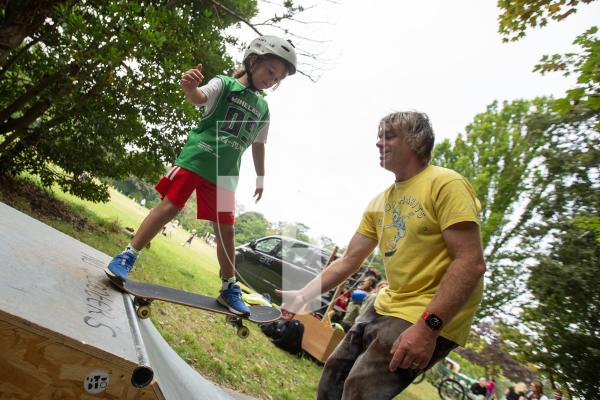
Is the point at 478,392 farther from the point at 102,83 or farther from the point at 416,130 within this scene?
the point at 102,83

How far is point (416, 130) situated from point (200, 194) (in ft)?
5.54

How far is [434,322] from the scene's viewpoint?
1543 mm

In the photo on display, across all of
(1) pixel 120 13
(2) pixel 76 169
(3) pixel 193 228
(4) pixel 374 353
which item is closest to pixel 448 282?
(4) pixel 374 353

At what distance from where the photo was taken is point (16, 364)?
125 centimetres

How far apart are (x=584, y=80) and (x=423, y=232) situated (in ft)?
6.20

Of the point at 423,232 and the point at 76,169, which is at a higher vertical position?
the point at 423,232

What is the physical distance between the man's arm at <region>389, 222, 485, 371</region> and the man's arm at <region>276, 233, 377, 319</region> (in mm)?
721

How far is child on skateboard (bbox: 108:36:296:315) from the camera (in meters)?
2.67

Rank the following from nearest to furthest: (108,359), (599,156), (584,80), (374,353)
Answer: (108,359) → (374,353) → (584,80) → (599,156)

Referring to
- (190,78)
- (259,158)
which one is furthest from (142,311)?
(190,78)

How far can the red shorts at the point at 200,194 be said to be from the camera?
2691mm

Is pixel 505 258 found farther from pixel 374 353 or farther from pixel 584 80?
pixel 374 353

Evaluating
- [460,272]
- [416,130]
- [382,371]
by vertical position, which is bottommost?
[382,371]

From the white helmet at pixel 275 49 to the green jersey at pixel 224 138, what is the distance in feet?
1.02
